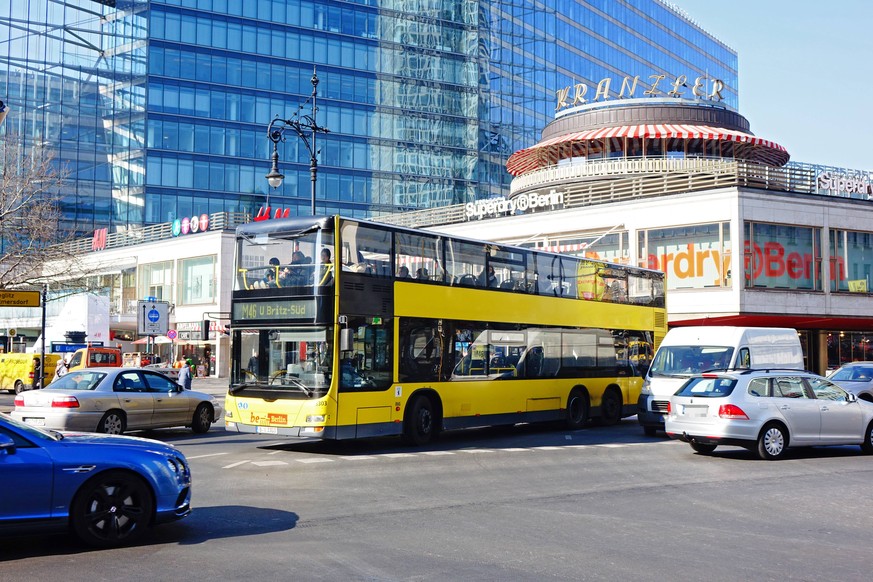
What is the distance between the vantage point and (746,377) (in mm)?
16125

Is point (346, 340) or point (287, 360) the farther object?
point (287, 360)

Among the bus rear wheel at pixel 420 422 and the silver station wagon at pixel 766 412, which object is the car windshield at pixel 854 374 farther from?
the bus rear wheel at pixel 420 422

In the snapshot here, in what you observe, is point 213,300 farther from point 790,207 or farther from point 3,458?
point 3,458

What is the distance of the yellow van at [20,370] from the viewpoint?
118ft

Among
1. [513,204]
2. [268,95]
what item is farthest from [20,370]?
[268,95]

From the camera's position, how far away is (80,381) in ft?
61.3

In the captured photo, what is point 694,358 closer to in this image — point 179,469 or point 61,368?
point 179,469

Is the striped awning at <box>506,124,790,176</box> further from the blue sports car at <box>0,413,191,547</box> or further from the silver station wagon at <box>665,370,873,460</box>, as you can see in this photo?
the blue sports car at <box>0,413,191,547</box>

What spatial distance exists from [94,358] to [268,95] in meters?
47.2

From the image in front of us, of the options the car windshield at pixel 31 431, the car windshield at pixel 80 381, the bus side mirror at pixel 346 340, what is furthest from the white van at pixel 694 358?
the car windshield at pixel 31 431

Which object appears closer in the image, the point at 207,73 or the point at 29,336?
the point at 29,336

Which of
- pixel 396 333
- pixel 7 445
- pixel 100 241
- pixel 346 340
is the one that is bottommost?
pixel 7 445

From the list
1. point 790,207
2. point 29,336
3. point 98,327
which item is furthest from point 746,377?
point 29,336

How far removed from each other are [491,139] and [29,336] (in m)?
44.8
